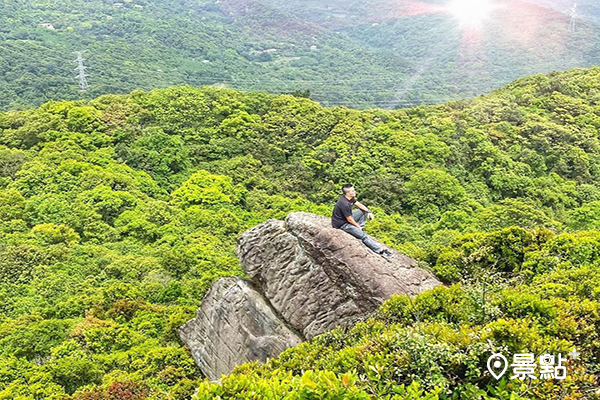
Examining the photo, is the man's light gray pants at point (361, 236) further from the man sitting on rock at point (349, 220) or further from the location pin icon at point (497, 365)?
the location pin icon at point (497, 365)

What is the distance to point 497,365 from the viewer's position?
20.2 feet

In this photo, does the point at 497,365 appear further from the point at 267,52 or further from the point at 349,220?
the point at 267,52

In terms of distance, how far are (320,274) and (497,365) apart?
697 centimetres

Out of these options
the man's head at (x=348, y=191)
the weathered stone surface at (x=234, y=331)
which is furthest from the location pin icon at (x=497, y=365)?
the man's head at (x=348, y=191)

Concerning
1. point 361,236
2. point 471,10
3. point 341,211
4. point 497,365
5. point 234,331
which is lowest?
point 471,10

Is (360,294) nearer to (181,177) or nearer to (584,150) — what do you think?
(181,177)

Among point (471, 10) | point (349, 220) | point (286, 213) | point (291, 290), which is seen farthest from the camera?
point (471, 10)

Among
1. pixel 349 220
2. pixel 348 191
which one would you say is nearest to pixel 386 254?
pixel 349 220

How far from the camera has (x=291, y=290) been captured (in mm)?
13219

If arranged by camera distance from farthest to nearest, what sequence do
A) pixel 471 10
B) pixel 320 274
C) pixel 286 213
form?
pixel 471 10 → pixel 286 213 → pixel 320 274

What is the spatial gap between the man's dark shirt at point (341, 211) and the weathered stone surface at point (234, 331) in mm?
3049

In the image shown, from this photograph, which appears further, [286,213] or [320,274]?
[286,213]

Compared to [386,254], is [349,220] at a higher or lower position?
higher

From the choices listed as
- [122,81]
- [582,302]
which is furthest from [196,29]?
[582,302]
